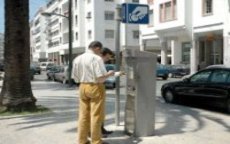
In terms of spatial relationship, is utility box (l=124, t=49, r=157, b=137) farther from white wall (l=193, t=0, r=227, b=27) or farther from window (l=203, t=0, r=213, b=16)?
window (l=203, t=0, r=213, b=16)

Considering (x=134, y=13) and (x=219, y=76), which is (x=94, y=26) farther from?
(x=134, y=13)

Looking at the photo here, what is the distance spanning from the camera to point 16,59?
1221cm

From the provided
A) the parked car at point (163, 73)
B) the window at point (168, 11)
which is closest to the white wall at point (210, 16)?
the window at point (168, 11)

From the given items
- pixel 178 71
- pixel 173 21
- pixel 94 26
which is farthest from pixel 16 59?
pixel 94 26

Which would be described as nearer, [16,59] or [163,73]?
[16,59]

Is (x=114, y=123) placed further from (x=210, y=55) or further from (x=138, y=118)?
→ (x=210, y=55)

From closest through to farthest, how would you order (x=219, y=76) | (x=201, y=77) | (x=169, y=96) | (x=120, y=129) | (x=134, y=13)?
(x=120, y=129) → (x=134, y=13) → (x=219, y=76) → (x=201, y=77) → (x=169, y=96)

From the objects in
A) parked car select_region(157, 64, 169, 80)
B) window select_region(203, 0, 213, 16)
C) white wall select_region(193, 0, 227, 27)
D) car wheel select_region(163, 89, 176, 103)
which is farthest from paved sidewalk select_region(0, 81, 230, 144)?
window select_region(203, 0, 213, 16)

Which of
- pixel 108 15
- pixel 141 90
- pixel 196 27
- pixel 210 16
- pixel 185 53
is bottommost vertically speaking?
pixel 141 90

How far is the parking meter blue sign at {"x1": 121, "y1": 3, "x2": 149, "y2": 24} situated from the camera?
9.64 meters

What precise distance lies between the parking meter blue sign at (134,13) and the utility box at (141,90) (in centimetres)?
125

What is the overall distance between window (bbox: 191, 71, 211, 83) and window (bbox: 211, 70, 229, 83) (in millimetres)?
244

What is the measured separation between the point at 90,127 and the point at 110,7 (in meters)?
63.1

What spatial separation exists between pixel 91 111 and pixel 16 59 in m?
5.11
